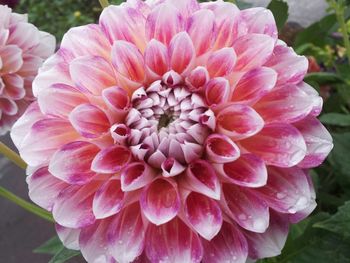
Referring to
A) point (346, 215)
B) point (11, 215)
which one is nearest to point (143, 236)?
point (346, 215)

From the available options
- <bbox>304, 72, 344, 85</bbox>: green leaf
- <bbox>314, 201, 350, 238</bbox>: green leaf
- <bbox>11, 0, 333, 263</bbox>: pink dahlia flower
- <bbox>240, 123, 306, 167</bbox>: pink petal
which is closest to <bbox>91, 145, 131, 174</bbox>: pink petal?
<bbox>11, 0, 333, 263</bbox>: pink dahlia flower

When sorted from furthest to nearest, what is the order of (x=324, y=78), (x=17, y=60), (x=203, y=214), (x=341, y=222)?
(x=324, y=78), (x=17, y=60), (x=341, y=222), (x=203, y=214)

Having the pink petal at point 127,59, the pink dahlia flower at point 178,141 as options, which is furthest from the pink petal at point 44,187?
the pink petal at point 127,59

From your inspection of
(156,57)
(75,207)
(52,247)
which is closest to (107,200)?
(75,207)

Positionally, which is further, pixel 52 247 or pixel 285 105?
pixel 52 247

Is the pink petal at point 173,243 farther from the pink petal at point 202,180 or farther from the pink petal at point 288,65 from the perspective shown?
the pink petal at point 288,65

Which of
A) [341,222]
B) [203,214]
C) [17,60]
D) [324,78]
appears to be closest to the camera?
[203,214]

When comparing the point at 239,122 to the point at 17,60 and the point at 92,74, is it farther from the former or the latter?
the point at 17,60

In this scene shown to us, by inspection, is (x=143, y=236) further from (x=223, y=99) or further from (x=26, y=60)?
(x=26, y=60)
